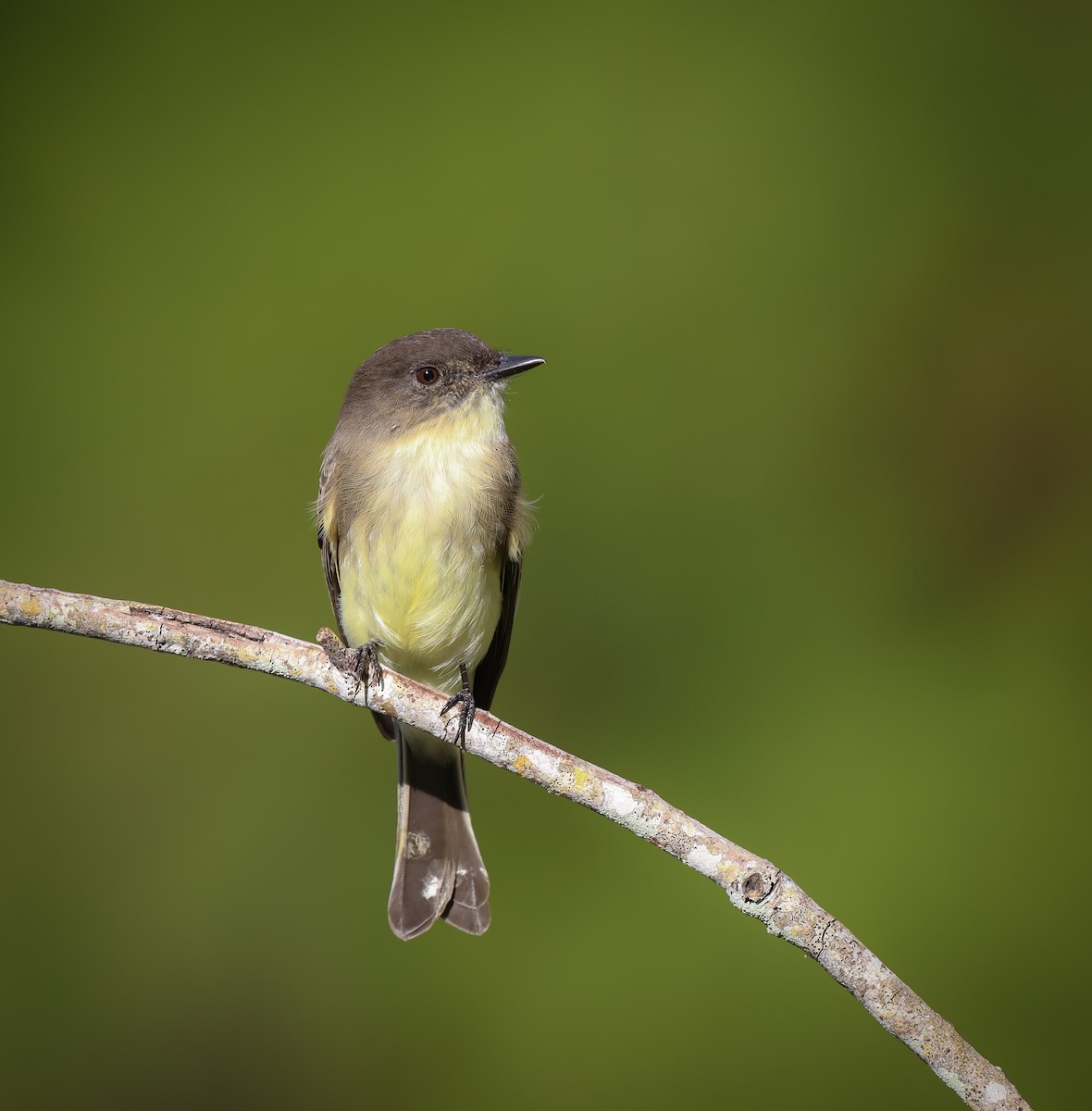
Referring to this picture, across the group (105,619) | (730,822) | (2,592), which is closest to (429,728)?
(105,619)

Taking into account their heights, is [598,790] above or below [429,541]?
below

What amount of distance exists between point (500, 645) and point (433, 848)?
518mm

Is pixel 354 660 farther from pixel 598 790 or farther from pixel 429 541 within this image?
pixel 598 790

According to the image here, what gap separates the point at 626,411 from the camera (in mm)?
3914

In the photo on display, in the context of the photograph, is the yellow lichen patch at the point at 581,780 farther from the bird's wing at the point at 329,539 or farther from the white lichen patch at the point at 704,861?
the bird's wing at the point at 329,539

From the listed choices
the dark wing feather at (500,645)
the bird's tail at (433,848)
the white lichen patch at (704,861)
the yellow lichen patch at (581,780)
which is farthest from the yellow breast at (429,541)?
the white lichen patch at (704,861)

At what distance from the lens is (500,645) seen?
296cm

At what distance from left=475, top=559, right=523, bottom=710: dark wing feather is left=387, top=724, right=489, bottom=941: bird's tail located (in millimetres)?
176

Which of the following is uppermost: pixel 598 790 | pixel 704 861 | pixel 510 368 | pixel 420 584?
pixel 510 368

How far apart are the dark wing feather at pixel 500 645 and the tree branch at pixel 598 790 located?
1.73ft

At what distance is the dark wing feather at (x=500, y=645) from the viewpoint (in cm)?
283

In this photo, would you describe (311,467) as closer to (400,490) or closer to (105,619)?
(400,490)

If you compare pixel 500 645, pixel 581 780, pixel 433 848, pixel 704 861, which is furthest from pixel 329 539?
pixel 704 861

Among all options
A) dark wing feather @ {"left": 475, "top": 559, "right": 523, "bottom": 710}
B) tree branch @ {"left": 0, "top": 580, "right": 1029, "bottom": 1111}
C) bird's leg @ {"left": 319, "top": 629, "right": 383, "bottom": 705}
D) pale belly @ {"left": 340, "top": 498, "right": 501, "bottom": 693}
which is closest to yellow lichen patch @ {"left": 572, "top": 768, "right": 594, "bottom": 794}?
tree branch @ {"left": 0, "top": 580, "right": 1029, "bottom": 1111}
